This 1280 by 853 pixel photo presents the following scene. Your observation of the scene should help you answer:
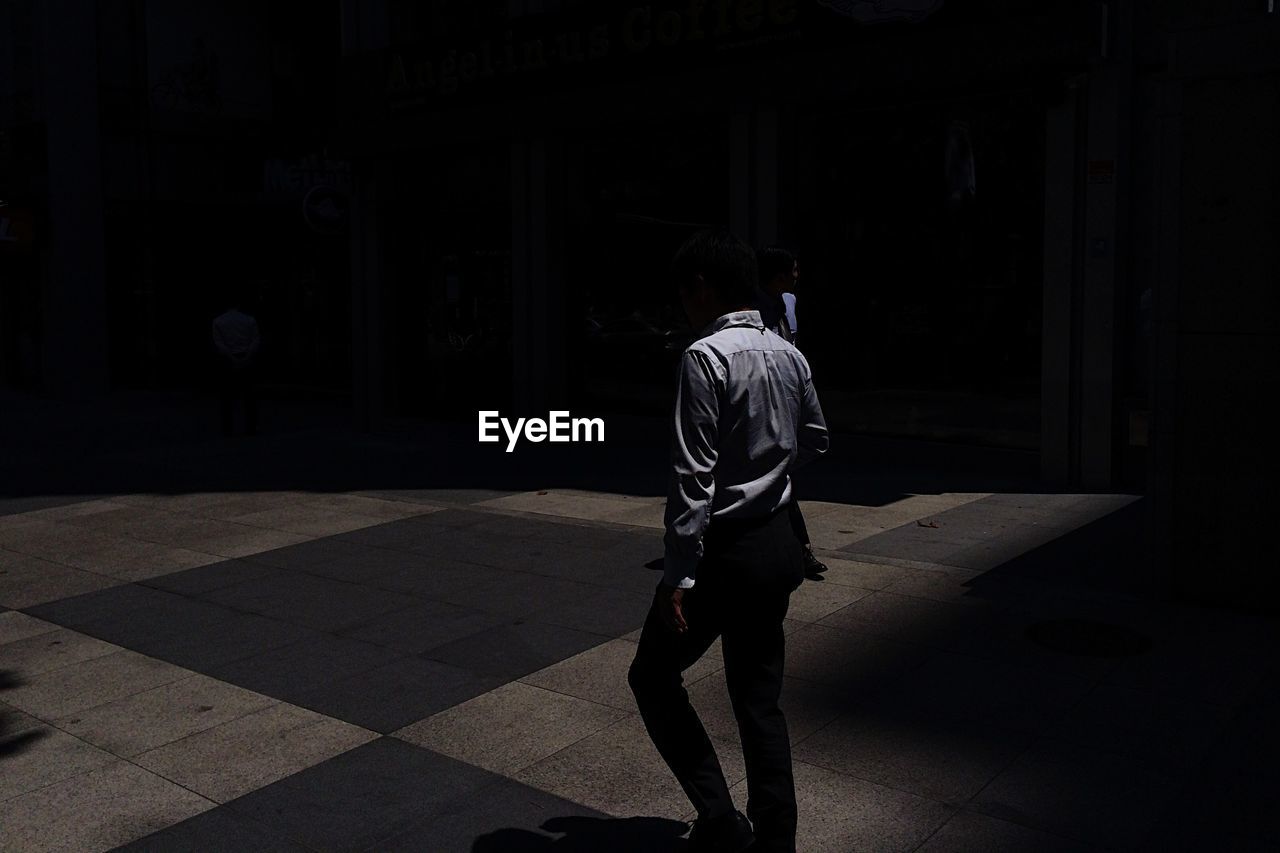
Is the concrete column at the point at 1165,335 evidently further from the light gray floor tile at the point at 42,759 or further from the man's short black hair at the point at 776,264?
the light gray floor tile at the point at 42,759

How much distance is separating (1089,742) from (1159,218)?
3251mm

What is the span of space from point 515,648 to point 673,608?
295 cm

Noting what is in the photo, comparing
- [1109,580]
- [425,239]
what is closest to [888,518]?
[1109,580]

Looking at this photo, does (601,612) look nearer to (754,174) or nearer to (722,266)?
(722,266)

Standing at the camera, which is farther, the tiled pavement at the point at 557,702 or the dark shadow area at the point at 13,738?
the dark shadow area at the point at 13,738

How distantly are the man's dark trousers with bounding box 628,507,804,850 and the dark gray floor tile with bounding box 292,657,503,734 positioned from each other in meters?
1.93

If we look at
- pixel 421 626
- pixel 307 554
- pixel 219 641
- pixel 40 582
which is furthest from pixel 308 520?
pixel 421 626

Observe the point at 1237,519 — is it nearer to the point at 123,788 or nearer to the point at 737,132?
the point at 123,788

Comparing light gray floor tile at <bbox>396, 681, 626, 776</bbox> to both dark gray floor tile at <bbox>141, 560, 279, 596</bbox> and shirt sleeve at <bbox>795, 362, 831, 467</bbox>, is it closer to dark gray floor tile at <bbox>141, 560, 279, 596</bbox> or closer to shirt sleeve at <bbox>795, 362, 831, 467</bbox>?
shirt sleeve at <bbox>795, 362, 831, 467</bbox>

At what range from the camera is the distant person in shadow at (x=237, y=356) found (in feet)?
49.5

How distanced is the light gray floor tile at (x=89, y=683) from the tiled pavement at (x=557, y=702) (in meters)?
0.02

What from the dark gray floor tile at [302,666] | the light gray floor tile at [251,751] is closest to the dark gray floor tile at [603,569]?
the dark gray floor tile at [302,666]

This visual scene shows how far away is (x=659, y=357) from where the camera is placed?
45.1 feet

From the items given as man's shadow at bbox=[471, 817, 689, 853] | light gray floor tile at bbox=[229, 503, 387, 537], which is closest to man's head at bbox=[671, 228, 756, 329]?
man's shadow at bbox=[471, 817, 689, 853]
